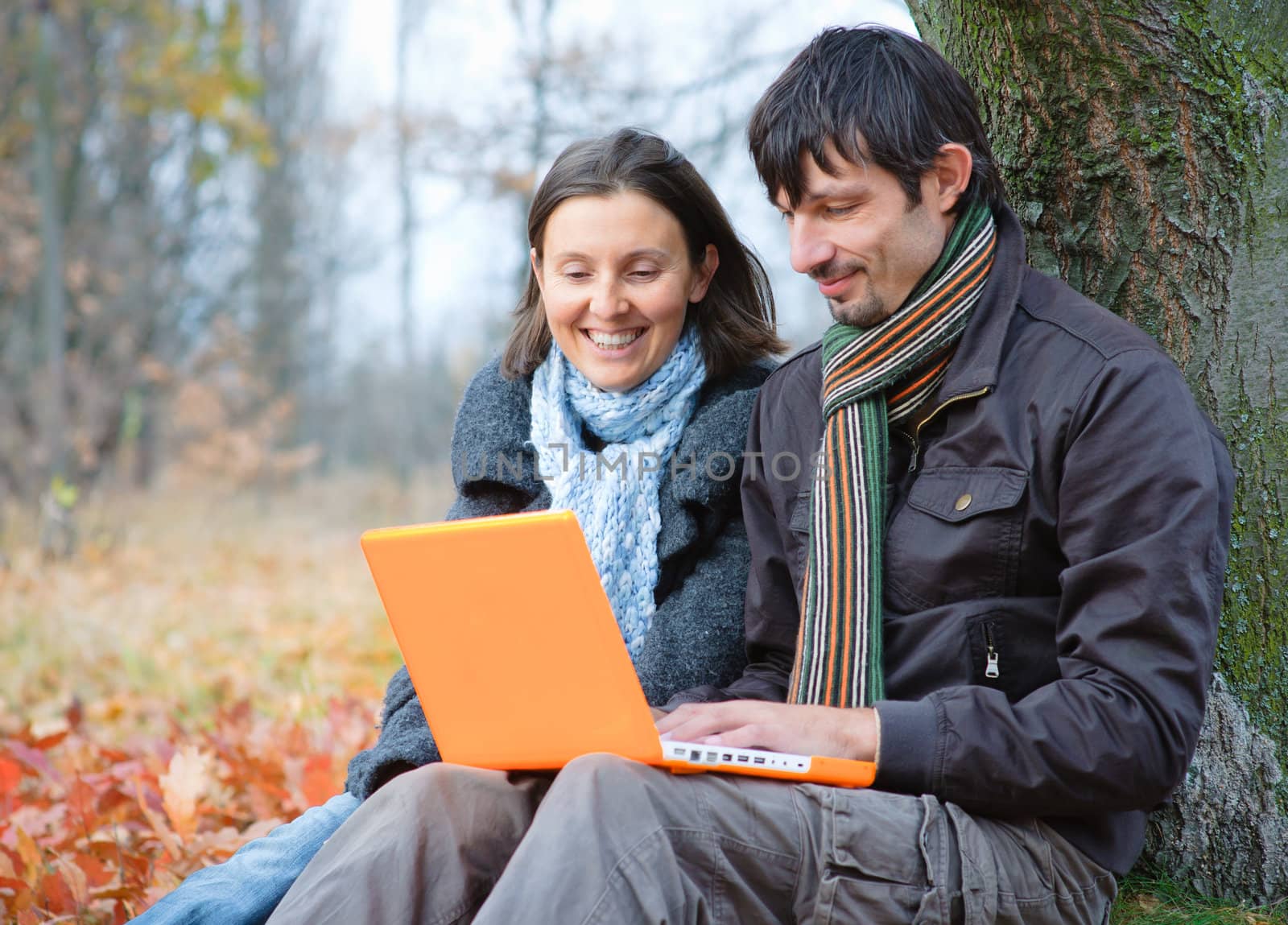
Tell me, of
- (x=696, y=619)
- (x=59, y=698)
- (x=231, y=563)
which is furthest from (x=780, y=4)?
(x=696, y=619)

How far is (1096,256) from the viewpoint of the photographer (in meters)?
2.50

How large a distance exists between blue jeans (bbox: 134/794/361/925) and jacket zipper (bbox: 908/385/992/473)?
1.41 meters

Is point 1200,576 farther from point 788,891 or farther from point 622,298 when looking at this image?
point 622,298

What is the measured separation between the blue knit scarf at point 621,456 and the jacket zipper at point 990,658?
0.88 metres

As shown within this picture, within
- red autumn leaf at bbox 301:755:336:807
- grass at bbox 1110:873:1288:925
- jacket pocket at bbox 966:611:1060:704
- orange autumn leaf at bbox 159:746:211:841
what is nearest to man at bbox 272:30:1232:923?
jacket pocket at bbox 966:611:1060:704

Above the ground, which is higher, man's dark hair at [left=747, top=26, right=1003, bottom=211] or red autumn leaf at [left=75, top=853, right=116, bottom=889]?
man's dark hair at [left=747, top=26, right=1003, bottom=211]

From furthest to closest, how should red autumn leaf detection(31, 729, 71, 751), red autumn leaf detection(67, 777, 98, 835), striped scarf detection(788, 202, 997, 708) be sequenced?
1. red autumn leaf detection(31, 729, 71, 751)
2. red autumn leaf detection(67, 777, 98, 835)
3. striped scarf detection(788, 202, 997, 708)

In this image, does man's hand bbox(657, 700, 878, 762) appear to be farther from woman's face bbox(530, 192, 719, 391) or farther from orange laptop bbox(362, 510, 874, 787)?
woman's face bbox(530, 192, 719, 391)

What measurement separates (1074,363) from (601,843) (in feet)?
3.59

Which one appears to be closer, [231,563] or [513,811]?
[513,811]

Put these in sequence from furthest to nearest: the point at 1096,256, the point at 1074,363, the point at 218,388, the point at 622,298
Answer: the point at 218,388, the point at 622,298, the point at 1096,256, the point at 1074,363

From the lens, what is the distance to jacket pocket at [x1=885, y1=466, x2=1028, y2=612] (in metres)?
1.97

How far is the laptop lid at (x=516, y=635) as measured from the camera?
5.56ft

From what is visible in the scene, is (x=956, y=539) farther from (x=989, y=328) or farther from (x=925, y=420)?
(x=989, y=328)
